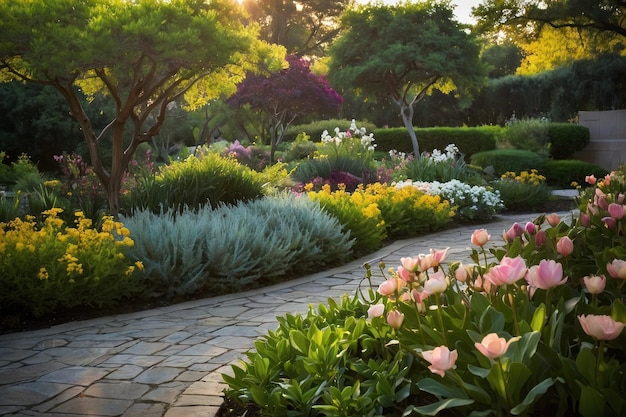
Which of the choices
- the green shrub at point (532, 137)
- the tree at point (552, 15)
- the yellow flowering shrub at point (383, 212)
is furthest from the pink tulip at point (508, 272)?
the green shrub at point (532, 137)

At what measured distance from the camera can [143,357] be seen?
14.2 ft

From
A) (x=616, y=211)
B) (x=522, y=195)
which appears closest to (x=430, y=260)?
(x=616, y=211)

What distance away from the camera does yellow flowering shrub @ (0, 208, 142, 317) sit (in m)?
5.35

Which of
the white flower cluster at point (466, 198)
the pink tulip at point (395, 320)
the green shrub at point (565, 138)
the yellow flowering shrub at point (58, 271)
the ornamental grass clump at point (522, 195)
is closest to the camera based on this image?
the pink tulip at point (395, 320)

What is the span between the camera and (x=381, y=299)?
361 cm

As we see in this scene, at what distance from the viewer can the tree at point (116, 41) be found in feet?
28.1

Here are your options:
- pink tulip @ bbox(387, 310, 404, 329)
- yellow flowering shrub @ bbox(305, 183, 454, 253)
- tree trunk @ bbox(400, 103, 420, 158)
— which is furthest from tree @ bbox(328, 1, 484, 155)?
pink tulip @ bbox(387, 310, 404, 329)

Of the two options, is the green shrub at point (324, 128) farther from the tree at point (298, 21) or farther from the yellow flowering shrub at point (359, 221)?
the yellow flowering shrub at point (359, 221)

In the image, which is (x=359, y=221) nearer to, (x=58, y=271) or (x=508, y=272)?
(x=58, y=271)

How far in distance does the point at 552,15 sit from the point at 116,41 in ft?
42.0

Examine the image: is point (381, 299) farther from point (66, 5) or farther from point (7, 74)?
point (7, 74)

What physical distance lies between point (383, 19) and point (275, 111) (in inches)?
196

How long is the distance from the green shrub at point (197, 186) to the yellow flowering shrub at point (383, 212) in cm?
102

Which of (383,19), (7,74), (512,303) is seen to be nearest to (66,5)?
(7,74)
